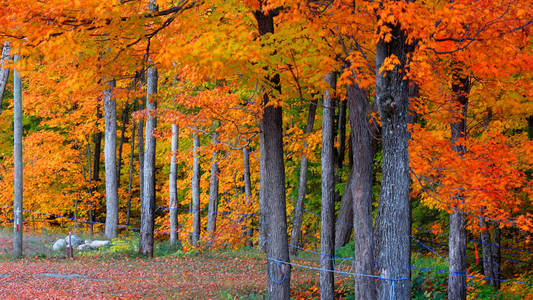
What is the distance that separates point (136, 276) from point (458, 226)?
26.1 ft

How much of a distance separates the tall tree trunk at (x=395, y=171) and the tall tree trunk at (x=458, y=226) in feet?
14.7

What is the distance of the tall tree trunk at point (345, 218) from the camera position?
16266 mm

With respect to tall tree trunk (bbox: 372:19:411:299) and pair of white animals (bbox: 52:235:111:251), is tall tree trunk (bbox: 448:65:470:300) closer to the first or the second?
tall tree trunk (bbox: 372:19:411:299)

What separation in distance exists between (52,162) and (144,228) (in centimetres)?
1110

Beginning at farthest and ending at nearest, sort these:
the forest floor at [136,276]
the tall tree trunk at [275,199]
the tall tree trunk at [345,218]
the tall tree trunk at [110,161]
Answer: the tall tree trunk at [110,161], the tall tree trunk at [345,218], the forest floor at [136,276], the tall tree trunk at [275,199]

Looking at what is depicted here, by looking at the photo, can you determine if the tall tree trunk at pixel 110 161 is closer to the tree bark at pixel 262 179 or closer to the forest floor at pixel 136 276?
the forest floor at pixel 136 276

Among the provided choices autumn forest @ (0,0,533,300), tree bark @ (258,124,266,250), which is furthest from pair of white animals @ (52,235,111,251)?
tree bark @ (258,124,266,250)

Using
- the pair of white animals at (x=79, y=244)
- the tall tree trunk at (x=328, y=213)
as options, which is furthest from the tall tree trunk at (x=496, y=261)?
the pair of white animals at (x=79, y=244)

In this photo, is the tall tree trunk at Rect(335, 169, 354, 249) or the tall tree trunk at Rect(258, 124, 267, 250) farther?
the tall tree trunk at Rect(335, 169, 354, 249)

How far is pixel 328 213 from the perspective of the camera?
982cm

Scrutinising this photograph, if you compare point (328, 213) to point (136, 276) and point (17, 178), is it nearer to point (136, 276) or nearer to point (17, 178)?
point (136, 276)

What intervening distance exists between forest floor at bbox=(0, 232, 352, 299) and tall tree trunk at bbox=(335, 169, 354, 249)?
8.82 feet

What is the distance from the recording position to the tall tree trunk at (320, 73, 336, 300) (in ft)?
32.0

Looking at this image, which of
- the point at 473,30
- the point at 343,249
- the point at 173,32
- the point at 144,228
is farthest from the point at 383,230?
the point at 144,228
